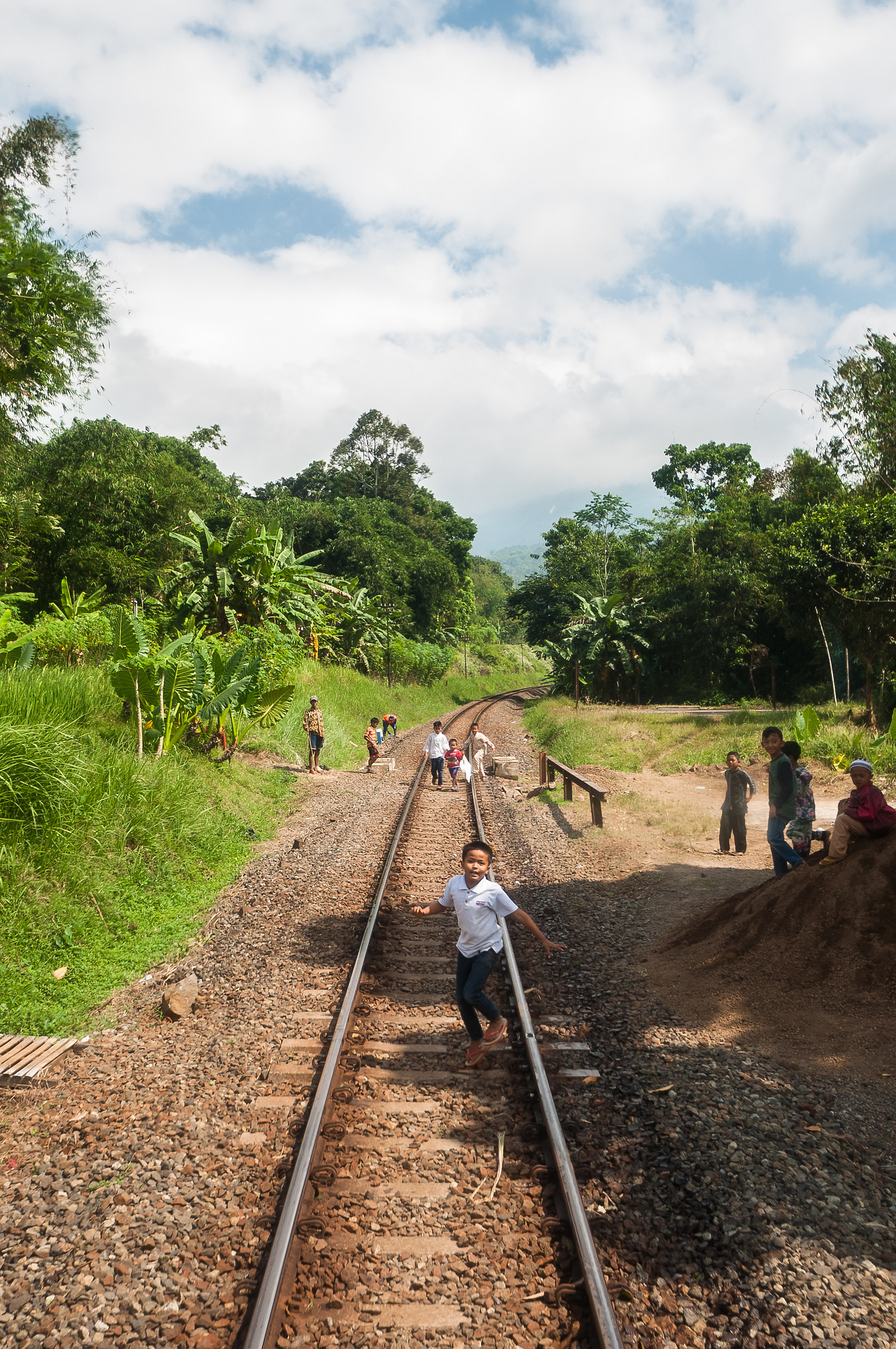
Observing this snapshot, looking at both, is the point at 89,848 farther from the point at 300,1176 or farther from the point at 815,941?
the point at 815,941

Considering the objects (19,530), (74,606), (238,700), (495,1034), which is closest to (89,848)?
(495,1034)

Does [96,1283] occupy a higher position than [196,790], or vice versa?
[196,790]

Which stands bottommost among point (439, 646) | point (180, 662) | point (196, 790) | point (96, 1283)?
point (96, 1283)

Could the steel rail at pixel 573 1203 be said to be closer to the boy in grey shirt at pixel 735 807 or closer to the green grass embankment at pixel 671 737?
the boy in grey shirt at pixel 735 807

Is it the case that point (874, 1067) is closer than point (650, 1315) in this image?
No

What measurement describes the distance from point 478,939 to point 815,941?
280 cm

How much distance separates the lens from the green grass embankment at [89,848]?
644cm

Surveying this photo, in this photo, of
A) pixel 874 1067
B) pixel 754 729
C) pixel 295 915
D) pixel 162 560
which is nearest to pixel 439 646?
pixel 162 560

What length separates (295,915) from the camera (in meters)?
8.15

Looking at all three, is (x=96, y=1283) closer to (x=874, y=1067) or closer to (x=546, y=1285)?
(x=546, y=1285)

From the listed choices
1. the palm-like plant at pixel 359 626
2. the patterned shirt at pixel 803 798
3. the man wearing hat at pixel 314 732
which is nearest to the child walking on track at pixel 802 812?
the patterned shirt at pixel 803 798

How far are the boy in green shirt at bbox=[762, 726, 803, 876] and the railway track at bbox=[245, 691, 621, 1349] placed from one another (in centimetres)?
342

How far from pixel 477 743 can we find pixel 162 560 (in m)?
11.3

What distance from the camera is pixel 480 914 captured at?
520 centimetres
